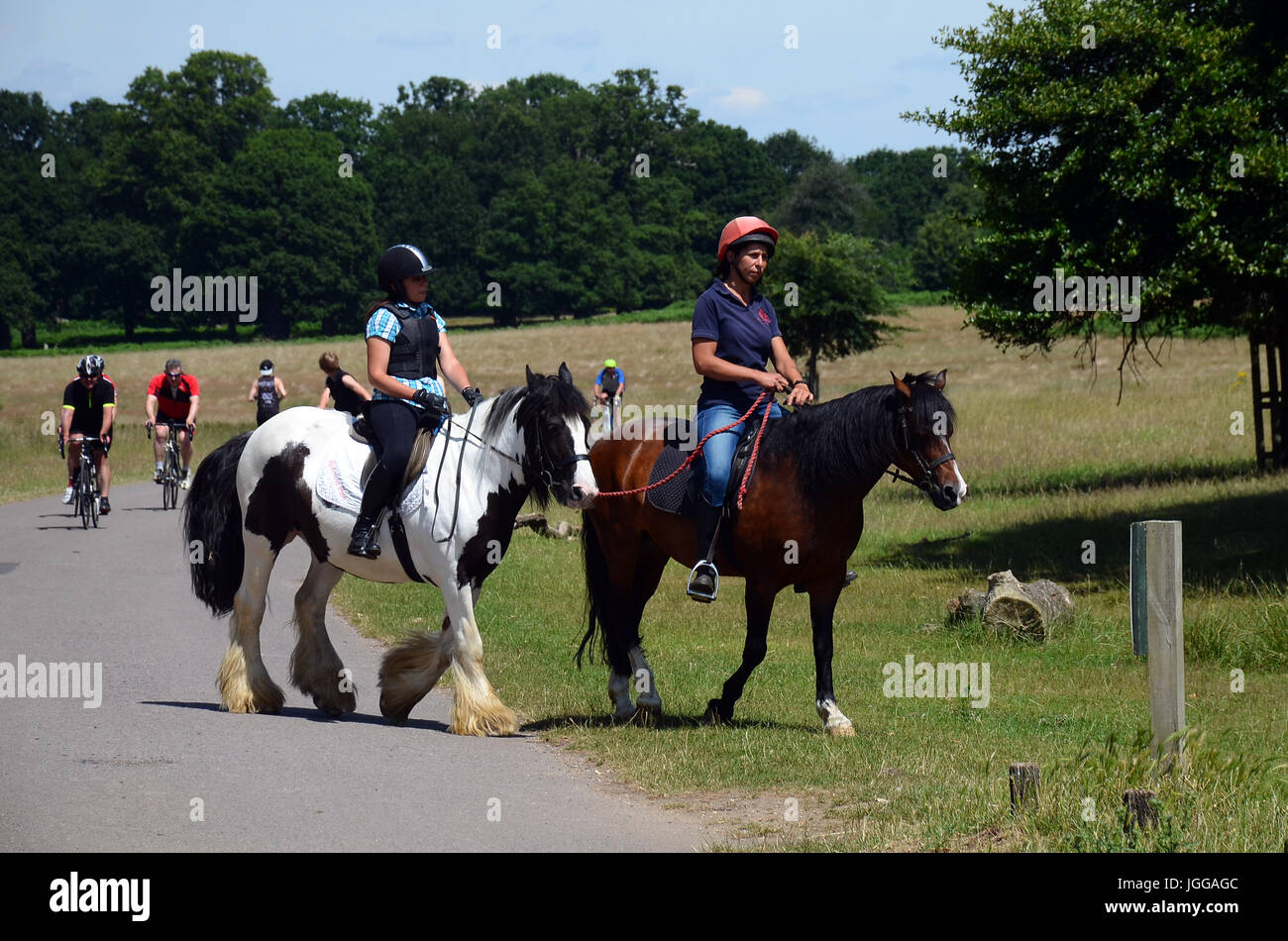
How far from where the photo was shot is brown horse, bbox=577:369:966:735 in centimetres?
866

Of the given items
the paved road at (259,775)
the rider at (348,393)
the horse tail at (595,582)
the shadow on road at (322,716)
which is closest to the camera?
the paved road at (259,775)

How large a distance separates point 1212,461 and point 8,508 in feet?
70.3

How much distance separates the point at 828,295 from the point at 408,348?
41900 mm

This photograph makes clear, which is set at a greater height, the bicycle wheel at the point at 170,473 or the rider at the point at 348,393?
the rider at the point at 348,393

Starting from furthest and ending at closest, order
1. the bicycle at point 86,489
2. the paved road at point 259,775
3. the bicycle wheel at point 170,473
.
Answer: the bicycle wheel at point 170,473 → the bicycle at point 86,489 → the paved road at point 259,775

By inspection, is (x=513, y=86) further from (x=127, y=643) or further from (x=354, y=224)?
(x=127, y=643)

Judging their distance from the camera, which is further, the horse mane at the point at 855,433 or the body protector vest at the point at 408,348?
the body protector vest at the point at 408,348

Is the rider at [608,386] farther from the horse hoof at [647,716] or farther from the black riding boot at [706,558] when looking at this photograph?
the black riding boot at [706,558]

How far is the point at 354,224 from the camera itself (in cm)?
11081

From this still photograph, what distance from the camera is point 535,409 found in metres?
8.73

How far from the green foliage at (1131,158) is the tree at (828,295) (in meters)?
25.1
